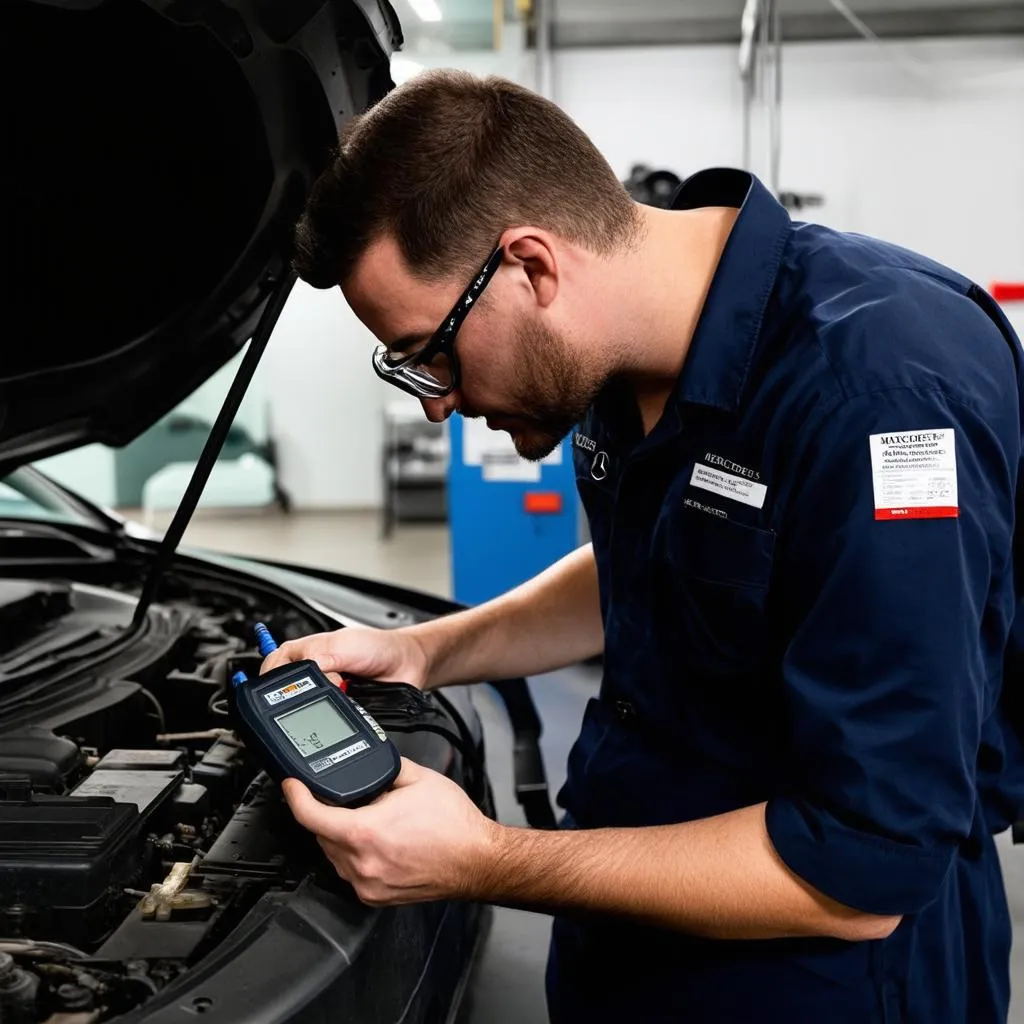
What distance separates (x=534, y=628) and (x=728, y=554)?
20.4 inches

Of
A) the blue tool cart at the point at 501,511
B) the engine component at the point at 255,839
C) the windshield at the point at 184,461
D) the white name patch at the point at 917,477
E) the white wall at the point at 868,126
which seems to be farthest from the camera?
the windshield at the point at 184,461

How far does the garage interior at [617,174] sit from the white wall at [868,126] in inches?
0.4

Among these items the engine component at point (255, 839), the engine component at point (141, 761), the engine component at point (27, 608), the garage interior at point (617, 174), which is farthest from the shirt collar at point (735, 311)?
the garage interior at point (617, 174)

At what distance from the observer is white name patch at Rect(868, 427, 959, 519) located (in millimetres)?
832

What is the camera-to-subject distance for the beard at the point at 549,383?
106cm

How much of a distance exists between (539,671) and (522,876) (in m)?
0.52

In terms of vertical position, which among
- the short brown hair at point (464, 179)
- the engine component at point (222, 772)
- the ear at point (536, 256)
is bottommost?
the engine component at point (222, 772)

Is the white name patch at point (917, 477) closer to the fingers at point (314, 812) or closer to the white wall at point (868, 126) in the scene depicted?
the fingers at point (314, 812)

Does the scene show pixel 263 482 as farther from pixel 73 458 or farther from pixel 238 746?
pixel 238 746

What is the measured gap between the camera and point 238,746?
4.50ft

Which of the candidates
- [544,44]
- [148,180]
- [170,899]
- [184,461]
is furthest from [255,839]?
[184,461]

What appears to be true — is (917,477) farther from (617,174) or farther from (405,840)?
(617,174)

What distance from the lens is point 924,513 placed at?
2.74ft

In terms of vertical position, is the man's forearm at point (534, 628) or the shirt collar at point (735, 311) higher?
the shirt collar at point (735, 311)
